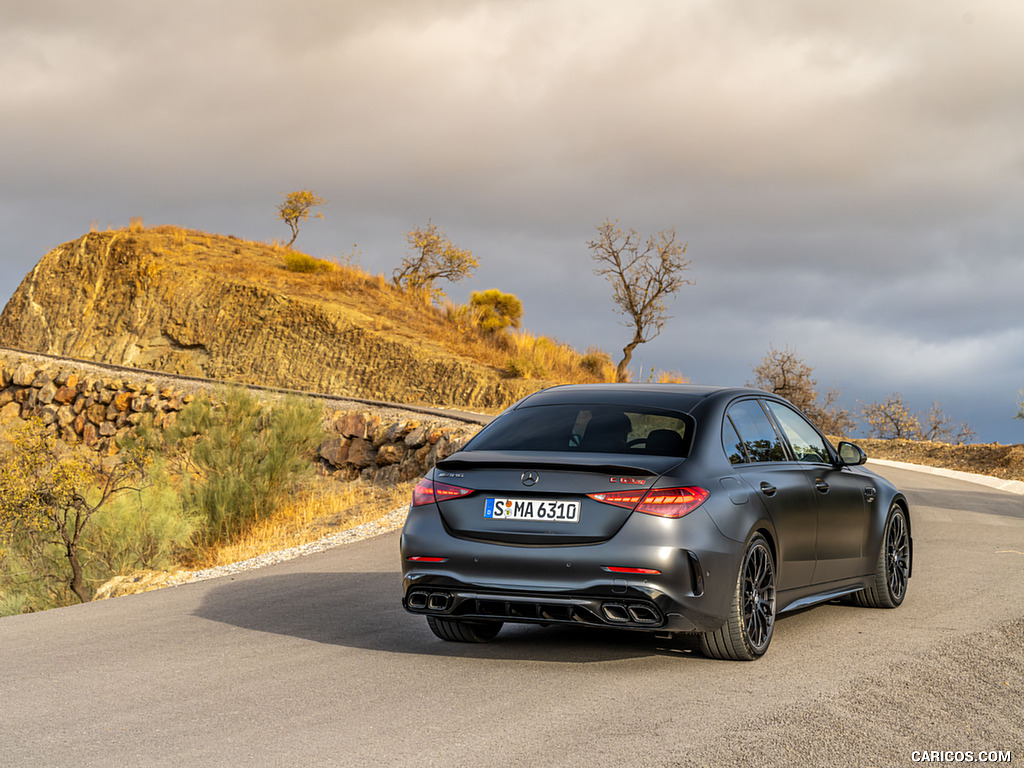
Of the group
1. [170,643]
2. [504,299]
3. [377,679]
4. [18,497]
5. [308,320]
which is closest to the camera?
[377,679]

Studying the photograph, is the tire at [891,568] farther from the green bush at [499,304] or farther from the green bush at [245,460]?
the green bush at [499,304]

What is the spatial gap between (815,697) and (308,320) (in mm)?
45614

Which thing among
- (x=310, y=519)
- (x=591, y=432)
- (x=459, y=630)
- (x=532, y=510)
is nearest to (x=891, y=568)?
(x=591, y=432)

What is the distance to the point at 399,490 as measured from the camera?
825 inches

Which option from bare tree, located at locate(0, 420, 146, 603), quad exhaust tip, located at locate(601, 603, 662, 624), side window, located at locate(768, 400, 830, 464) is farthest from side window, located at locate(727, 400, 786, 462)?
bare tree, located at locate(0, 420, 146, 603)

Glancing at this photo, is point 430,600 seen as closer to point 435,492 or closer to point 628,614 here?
point 435,492

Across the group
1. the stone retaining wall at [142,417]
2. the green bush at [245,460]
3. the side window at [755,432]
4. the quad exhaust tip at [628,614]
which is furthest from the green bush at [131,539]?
the quad exhaust tip at [628,614]

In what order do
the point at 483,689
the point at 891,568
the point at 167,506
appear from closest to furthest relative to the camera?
1. the point at 483,689
2. the point at 891,568
3. the point at 167,506

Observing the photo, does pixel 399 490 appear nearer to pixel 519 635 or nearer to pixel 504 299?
pixel 519 635

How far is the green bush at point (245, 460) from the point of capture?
17812 millimetres

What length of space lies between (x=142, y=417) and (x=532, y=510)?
1107 inches

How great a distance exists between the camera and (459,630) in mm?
6699

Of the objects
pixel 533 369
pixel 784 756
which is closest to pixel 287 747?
pixel 784 756

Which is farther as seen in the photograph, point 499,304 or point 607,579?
point 499,304
